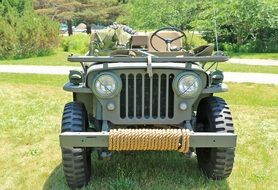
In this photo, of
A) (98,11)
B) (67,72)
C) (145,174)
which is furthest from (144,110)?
(98,11)

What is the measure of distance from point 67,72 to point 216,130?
10.3m

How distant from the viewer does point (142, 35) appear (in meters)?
6.01

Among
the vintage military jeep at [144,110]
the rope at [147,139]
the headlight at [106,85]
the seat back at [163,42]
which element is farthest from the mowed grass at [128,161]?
the seat back at [163,42]

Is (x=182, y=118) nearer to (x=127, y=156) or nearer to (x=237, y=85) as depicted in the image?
(x=127, y=156)

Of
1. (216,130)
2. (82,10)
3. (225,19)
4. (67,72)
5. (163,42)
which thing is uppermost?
(163,42)

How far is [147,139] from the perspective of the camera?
3650mm

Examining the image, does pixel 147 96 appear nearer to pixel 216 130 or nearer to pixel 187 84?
pixel 187 84

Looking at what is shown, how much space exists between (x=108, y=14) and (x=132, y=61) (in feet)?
119

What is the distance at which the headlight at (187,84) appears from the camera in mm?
3930

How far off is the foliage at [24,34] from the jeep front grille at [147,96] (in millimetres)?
15782

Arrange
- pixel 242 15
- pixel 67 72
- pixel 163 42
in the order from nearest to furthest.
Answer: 1. pixel 163 42
2. pixel 67 72
3. pixel 242 15

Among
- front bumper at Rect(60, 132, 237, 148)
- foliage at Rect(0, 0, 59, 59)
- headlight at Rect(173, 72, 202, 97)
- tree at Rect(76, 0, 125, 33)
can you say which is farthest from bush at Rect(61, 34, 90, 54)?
front bumper at Rect(60, 132, 237, 148)

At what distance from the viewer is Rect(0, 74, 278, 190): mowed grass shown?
14.4ft

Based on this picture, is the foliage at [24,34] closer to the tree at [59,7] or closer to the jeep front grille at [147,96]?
the tree at [59,7]
